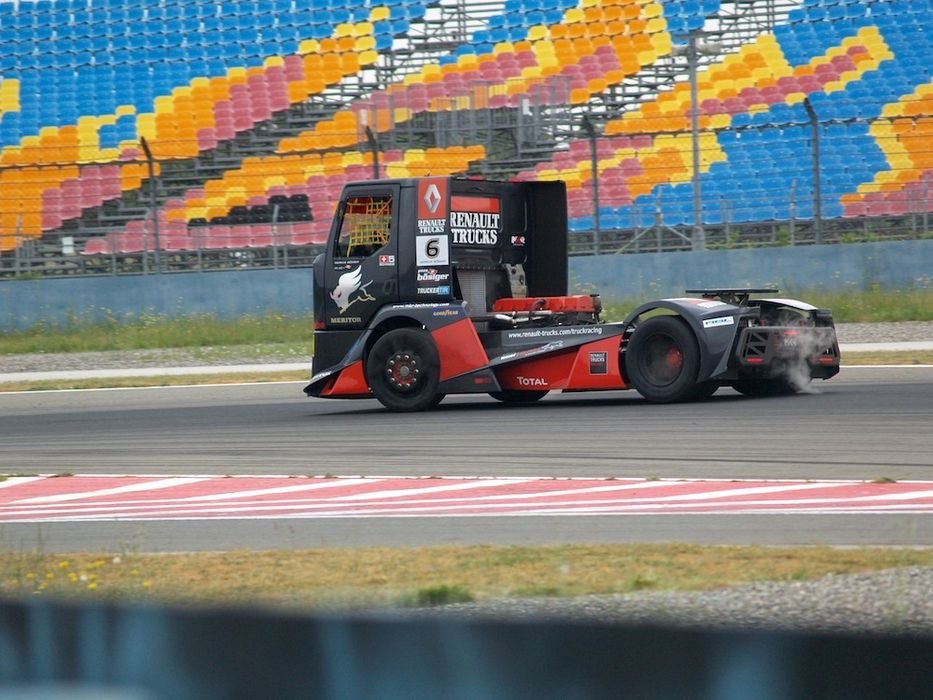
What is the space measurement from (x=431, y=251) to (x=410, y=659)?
1141 centimetres

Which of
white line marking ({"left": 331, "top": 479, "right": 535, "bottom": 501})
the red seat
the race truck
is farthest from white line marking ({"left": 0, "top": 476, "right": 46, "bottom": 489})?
the red seat

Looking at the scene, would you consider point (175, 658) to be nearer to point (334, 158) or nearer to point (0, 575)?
point (0, 575)

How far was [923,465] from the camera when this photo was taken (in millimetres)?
9156

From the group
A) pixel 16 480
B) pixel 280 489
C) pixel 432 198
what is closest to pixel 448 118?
pixel 432 198

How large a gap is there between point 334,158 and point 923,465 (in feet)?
64.4

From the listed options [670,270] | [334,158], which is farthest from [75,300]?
[670,270]

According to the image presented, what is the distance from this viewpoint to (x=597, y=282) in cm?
2320

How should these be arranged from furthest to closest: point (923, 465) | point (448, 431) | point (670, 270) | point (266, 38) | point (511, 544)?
point (266, 38) < point (670, 270) < point (448, 431) < point (923, 465) < point (511, 544)

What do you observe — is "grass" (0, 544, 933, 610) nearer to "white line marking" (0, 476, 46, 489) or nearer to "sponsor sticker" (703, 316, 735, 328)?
"white line marking" (0, 476, 46, 489)

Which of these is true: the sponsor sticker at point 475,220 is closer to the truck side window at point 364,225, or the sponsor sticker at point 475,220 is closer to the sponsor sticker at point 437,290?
the sponsor sticker at point 437,290

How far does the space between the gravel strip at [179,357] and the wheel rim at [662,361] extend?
7.46 m

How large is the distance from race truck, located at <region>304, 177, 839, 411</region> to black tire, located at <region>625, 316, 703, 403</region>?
1 centimetres

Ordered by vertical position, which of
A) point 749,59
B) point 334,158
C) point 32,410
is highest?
point 749,59

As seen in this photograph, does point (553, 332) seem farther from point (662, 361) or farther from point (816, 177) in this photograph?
point (816, 177)
